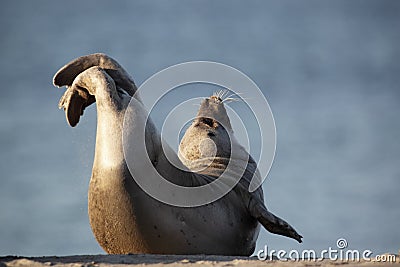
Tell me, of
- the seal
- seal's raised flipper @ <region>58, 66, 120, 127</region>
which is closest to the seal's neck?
the seal

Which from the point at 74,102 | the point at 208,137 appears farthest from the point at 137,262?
the point at 208,137

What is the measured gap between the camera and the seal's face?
29.5 feet

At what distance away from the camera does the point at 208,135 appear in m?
9.18

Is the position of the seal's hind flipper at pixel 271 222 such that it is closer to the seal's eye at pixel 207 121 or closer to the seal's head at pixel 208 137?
the seal's head at pixel 208 137

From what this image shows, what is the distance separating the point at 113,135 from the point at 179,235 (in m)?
1.15

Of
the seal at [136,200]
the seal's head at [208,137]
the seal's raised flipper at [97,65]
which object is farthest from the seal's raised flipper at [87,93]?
the seal's head at [208,137]

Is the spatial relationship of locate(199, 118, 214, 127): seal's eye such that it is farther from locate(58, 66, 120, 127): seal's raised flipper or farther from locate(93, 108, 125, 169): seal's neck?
locate(93, 108, 125, 169): seal's neck

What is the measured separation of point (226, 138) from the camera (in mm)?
9250

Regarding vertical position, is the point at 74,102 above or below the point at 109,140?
above

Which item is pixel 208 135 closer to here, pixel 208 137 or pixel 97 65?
pixel 208 137

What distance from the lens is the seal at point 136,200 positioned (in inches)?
259

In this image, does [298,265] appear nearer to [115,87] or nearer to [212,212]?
[212,212]

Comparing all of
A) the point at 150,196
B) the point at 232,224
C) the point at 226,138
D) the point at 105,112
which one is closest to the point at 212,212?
the point at 232,224

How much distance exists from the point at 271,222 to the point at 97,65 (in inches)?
98.7
